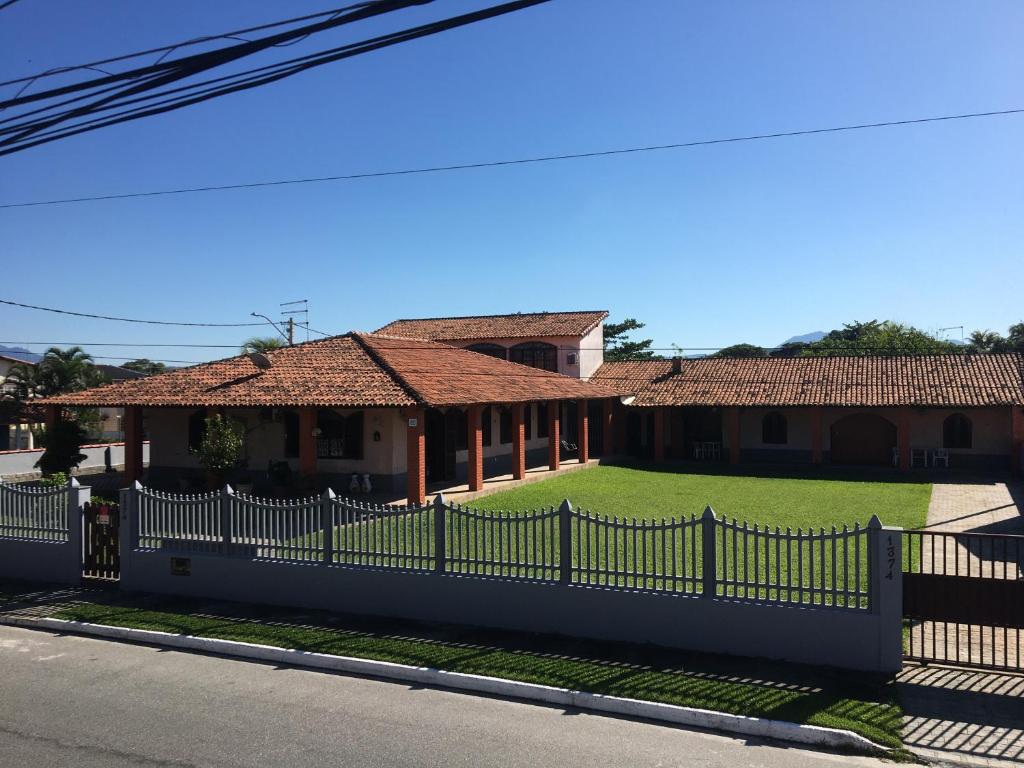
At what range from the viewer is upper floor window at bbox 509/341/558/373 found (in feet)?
117

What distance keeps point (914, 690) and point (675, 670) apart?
2140 millimetres

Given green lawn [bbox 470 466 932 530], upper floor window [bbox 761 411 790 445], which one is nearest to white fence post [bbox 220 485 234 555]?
green lawn [bbox 470 466 932 530]

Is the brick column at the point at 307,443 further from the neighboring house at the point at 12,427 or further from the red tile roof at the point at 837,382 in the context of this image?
the neighboring house at the point at 12,427

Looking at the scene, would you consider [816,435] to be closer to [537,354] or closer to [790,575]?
[537,354]

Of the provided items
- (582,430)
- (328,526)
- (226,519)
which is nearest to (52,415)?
(226,519)

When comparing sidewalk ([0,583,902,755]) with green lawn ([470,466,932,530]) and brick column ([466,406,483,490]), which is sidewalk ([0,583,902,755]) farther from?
brick column ([466,406,483,490])

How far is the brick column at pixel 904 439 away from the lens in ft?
85.9

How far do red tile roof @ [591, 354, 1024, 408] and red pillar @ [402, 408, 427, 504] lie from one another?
14750 millimetres

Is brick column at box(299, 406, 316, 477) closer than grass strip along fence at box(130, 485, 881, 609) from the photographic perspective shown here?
No

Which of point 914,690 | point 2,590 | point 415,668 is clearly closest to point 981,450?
point 914,690

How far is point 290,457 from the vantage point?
1992cm

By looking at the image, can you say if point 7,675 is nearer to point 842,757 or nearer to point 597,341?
point 842,757

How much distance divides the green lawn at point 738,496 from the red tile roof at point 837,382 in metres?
3.61

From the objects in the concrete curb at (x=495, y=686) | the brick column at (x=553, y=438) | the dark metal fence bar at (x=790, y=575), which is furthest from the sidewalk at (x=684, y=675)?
the brick column at (x=553, y=438)
